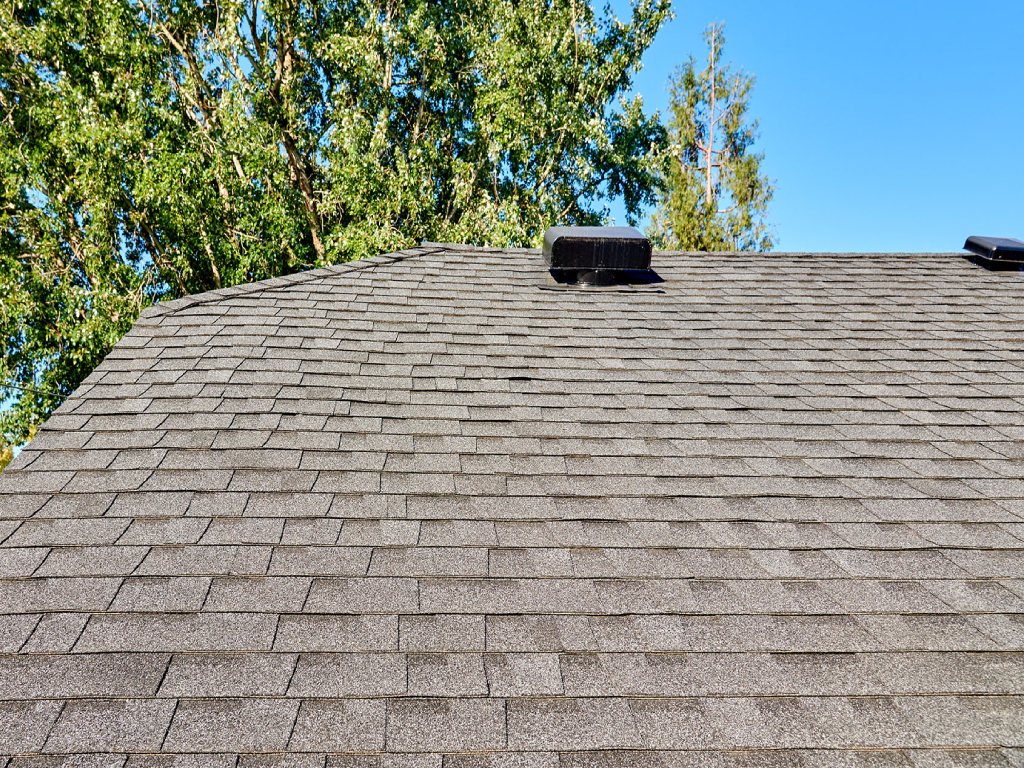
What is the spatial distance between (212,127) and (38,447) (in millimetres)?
13131

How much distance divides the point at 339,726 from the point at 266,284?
493 centimetres

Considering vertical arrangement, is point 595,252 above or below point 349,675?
above

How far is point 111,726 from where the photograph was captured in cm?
227

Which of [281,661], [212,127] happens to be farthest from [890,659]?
[212,127]

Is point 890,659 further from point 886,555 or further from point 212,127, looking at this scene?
point 212,127

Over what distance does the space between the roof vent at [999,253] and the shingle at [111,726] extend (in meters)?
9.27

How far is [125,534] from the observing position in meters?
3.19

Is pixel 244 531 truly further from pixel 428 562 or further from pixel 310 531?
pixel 428 562

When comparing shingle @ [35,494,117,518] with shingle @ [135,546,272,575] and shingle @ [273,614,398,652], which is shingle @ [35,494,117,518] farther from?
shingle @ [273,614,398,652]

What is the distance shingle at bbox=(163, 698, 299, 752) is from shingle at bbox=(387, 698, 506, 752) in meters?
0.38

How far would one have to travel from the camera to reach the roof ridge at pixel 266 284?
18.7 ft

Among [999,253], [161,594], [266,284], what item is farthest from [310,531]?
[999,253]

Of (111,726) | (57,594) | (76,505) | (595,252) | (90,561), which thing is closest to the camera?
(111,726)

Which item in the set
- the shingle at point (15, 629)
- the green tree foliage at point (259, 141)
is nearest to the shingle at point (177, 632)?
the shingle at point (15, 629)
